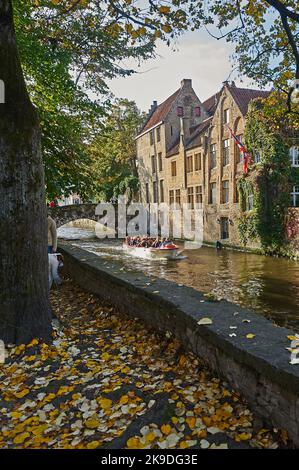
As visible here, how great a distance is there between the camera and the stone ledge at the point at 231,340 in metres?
2.87

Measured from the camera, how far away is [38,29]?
9914mm

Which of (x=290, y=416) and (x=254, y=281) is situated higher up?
(x=290, y=416)

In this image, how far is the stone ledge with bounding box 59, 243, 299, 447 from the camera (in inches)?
113

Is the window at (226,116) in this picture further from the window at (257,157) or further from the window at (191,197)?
the window at (191,197)

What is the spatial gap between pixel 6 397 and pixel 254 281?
1573 cm

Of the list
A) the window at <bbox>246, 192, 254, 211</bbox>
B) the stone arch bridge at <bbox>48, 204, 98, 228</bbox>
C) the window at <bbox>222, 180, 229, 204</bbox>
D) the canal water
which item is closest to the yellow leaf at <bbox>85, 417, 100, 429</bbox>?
the canal water

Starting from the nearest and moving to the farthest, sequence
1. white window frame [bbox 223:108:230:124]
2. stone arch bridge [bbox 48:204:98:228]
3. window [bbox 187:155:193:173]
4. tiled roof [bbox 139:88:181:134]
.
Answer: white window frame [bbox 223:108:230:124] < stone arch bridge [bbox 48:204:98:228] < window [bbox 187:155:193:173] < tiled roof [bbox 139:88:181:134]

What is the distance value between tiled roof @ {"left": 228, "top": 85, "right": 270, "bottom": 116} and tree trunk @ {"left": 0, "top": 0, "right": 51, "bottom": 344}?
87.8 ft

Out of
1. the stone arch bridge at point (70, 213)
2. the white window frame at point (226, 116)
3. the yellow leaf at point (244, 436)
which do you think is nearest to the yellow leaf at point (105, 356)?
the yellow leaf at point (244, 436)

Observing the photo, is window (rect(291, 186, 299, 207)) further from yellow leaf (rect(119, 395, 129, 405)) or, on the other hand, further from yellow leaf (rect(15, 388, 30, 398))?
yellow leaf (rect(15, 388, 30, 398))

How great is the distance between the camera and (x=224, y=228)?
31.5 m

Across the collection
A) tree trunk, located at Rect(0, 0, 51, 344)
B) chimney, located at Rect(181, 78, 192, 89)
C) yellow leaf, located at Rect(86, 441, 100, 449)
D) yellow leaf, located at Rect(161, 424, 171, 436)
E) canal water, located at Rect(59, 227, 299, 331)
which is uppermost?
chimney, located at Rect(181, 78, 192, 89)
